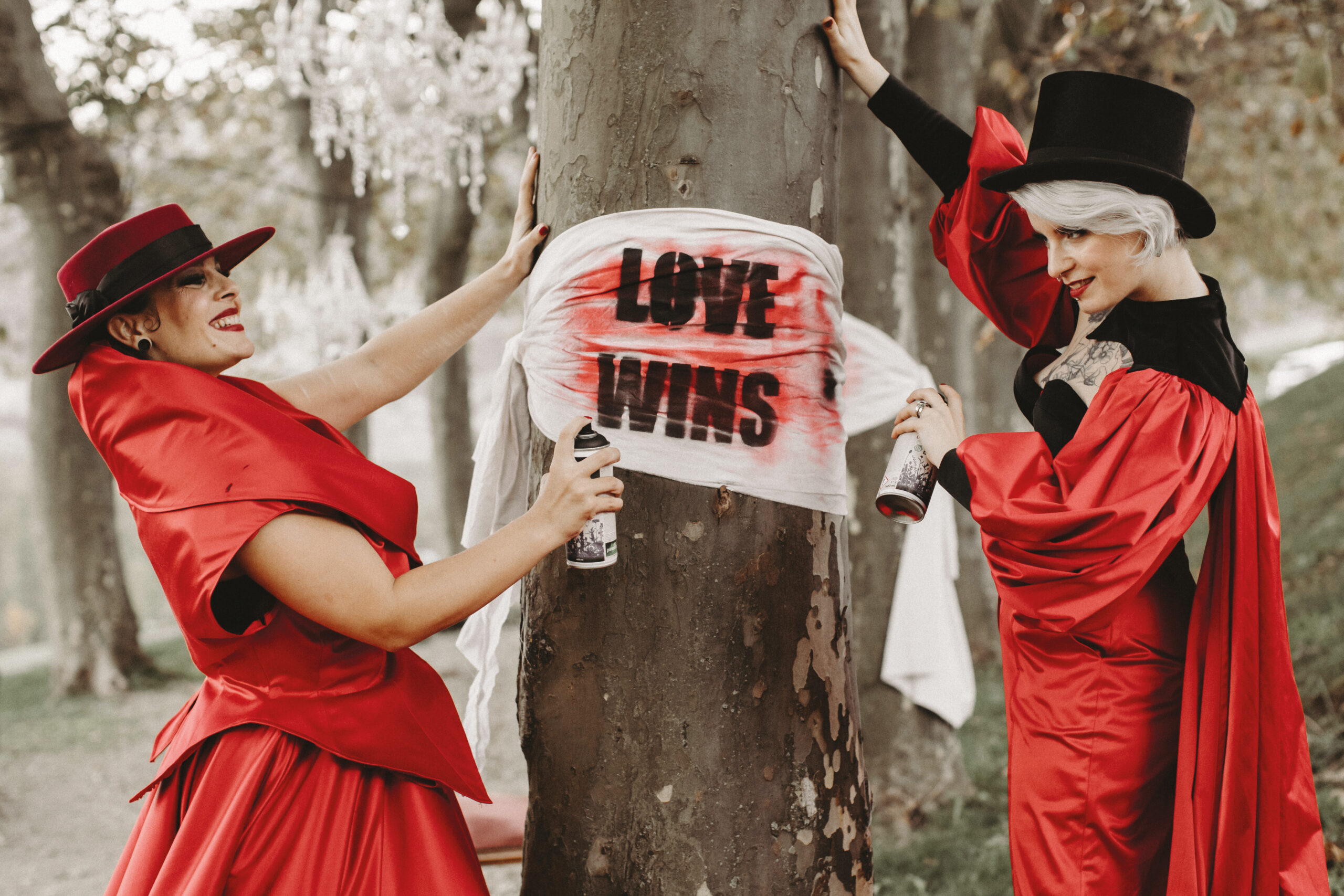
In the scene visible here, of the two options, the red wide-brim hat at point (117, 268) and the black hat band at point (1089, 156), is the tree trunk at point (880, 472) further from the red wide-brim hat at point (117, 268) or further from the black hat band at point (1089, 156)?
the red wide-brim hat at point (117, 268)

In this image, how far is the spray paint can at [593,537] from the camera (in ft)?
5.74

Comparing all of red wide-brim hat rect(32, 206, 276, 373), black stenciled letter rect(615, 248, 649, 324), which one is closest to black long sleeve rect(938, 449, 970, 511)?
black stenciled letter rect(615, 248, 649, 324)

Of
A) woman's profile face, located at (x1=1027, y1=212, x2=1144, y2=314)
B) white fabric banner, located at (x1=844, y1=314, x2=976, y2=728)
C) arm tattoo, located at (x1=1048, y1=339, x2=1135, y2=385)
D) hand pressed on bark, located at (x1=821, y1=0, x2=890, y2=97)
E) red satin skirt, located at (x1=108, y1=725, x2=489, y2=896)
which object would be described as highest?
hand pressed on bark, located at (x1=821, y1=0, x2=890, y2=97)

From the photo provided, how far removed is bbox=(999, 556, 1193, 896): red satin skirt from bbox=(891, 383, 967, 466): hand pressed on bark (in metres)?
0.38

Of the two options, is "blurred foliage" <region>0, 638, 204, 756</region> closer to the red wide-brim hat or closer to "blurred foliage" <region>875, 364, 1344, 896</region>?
"blurred foliage" <region>875, 364, 1344, 896</region>

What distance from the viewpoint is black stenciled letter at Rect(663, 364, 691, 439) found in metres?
1.87

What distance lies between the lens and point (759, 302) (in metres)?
1.90

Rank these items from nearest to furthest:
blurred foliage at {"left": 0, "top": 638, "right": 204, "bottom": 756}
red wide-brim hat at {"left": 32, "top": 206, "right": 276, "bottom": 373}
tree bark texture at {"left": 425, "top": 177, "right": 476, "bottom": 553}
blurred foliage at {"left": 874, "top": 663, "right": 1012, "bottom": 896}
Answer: red wide-brim hat at {"left": 32, "top": 206, "right": 276, "bottom": 373} < blurred foliage at {"left": 874, "top": 663, "right": 1012, "bottom": 896} < blurred foliage at {"left": 0, "top": 638, "right": 204, "bottom": 756} < tree bark texture at {"left": 425, "top": 177, "right": 476, "bottom": 553}

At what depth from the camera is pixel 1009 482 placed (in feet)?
6.27

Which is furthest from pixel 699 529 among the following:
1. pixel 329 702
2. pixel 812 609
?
pixel 329 702

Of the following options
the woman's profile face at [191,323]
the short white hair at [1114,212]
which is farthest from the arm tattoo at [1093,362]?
the woman's profile face at [191,323]

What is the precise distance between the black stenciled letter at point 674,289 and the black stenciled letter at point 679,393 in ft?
0.28

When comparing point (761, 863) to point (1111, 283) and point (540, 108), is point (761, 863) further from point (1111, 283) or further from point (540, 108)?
point (540, 108)

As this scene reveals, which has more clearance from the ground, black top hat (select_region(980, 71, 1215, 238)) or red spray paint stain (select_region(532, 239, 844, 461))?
black top hat (select_region(980, 71, 1215, 238))
